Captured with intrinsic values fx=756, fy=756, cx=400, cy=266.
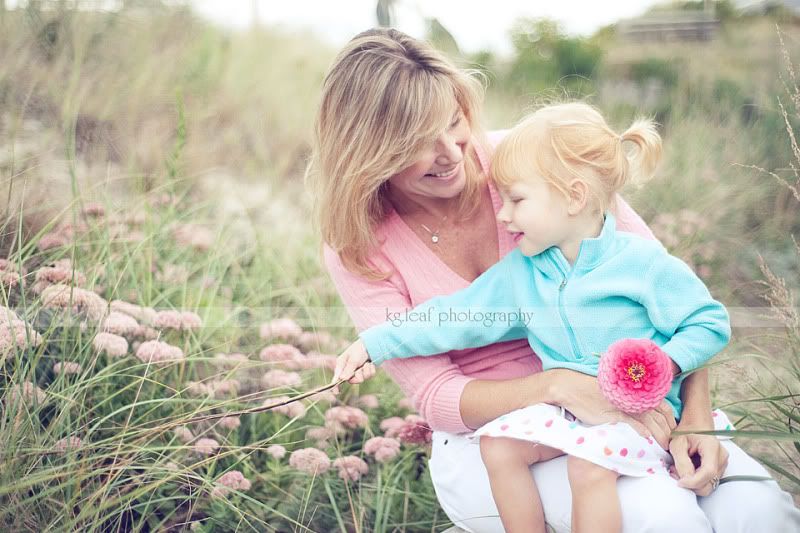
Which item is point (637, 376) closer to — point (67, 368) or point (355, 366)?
point (355, 366)

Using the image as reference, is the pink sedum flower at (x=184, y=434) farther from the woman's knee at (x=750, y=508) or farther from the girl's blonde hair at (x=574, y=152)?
the woman's knee at (x=750, y=508)

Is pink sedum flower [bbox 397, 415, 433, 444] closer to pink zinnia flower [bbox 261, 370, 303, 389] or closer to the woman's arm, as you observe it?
pink zinnia flower [bbox 261, 370, 303, 389]

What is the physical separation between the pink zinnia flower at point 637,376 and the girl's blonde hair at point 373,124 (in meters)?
0.77

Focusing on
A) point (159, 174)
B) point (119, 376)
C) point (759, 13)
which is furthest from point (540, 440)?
point (759, 13)

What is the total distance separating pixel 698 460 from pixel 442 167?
997mm

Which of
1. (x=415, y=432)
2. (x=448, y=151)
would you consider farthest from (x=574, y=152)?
(x=415, y=432)

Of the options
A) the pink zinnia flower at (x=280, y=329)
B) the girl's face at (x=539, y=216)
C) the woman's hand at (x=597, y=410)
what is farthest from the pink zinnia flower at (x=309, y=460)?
the girl's face at (x=539, y=216)

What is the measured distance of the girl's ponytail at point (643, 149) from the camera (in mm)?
1984

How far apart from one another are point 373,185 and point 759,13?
649 cm

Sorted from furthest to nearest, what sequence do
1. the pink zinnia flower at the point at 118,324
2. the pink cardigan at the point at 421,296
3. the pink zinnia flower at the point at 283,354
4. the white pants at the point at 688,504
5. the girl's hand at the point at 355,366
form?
the pink zinnia flower at the point at 283,354
the pink zinnia flower at the point at 118,324
the pink cardigan at the point at 421,296
the girl's hand at the point at 355,366
the white pants at the point at 688,504

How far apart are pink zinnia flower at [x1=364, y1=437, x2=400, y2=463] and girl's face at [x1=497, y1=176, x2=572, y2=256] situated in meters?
0.83

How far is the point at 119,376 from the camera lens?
2.48 meters

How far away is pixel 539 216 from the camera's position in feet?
6.30

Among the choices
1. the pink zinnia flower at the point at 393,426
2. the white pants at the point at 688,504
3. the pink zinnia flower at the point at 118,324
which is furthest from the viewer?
the pink zinnia flower at the point at 393,426
